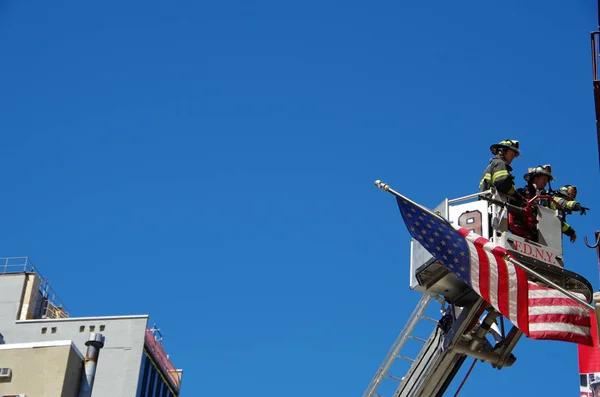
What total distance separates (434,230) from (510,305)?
7.66ft

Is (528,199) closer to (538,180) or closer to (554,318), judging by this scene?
(538,180)

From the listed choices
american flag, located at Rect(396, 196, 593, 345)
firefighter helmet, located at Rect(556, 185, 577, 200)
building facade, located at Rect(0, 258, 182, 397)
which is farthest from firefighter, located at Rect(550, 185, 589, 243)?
building facade, located at Rect(0, 258, 182, 397)

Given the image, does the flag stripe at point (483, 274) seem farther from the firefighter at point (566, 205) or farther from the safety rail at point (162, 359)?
the safety rail at point (162, 359)

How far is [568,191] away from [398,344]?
510 cm

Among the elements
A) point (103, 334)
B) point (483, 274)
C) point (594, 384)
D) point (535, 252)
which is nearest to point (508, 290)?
point (483, 274)

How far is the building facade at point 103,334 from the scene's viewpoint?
4388 centimetres

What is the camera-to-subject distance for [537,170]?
27281 millimetres

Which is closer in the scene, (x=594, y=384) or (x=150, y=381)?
(x=594, y=384)

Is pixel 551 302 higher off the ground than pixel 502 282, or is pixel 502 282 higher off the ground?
pixel 502 282

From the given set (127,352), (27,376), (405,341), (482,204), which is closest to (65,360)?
(27,376)

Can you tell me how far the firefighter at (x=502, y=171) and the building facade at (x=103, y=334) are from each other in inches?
811

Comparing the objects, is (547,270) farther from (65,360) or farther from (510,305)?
(65,360)

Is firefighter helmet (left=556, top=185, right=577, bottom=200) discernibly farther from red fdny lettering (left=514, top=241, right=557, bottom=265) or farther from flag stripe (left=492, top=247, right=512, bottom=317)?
flag stripe (left=492, top=247, right=512, bottom=317)

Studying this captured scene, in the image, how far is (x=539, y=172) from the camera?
89.5 feet
